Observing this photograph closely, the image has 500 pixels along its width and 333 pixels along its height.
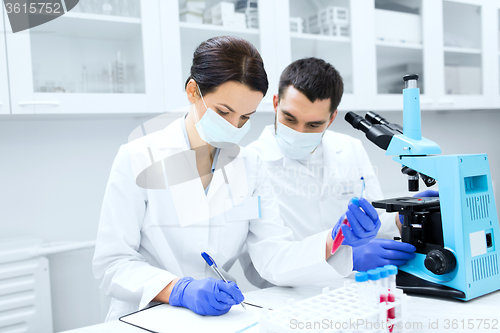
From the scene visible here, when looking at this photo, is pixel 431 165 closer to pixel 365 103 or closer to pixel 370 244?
pixel 370 244

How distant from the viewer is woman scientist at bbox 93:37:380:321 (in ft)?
3.81

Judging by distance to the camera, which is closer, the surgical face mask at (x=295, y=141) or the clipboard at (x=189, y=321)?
the clipboard at (x=189, y=321)

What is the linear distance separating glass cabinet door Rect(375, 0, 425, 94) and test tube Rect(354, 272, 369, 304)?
1.77 meters

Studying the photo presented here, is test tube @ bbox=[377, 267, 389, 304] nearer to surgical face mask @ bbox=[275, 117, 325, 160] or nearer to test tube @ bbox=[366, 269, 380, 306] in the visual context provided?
test tube @ bbox=[366, 269, 380, 306]

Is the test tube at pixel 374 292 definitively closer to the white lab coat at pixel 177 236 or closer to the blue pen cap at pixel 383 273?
the blue pen cap at pixel 383 273

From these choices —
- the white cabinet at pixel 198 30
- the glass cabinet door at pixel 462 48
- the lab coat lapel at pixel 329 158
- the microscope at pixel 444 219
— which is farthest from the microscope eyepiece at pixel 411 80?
the glass cabinet door at pixel 462 48

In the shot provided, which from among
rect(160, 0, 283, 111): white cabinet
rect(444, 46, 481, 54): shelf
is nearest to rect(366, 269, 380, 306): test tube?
rect(160, 0, 283, 111): white cabinet

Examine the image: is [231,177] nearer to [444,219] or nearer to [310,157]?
[310,157]

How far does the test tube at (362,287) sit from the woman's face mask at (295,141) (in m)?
0.86

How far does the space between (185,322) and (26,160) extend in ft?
4.38

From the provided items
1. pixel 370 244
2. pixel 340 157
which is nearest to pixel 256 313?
pixel 370 244

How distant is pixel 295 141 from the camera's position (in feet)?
5.38

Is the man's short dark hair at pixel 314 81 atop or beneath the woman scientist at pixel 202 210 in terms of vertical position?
atop

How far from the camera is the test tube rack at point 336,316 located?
0.76 metres
